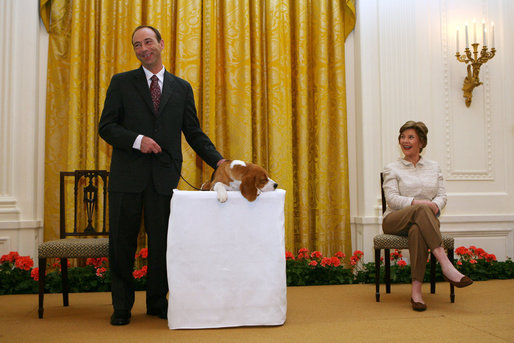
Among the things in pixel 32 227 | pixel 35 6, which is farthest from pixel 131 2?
pixel 32 227

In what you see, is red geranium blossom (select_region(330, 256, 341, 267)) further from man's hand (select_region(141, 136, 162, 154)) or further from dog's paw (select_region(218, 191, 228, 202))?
man's hand (select_region(141, 136, 162, 154))

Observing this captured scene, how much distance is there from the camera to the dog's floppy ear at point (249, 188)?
233cm

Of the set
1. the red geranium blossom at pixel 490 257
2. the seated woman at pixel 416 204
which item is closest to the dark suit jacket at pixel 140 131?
the seated woman at pixel 416 204

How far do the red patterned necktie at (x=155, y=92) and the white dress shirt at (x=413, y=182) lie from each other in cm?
162

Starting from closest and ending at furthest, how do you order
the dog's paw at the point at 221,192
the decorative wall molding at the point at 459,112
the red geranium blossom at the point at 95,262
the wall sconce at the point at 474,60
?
the dog's paw at the point at 221,192, the red geranium blossom at the point at 95,262, the wall sconce at the point at 474,60, the decorative wall molding at the point at 459,112

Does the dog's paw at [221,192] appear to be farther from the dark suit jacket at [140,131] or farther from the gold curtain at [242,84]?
the gold curtain at [242,84]

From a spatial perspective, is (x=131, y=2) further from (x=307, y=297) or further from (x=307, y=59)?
(x=307, y=297)

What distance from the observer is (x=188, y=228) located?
2.33 m

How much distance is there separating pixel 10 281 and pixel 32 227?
45 centimetres

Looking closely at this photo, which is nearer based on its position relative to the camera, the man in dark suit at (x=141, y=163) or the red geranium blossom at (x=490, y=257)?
the man in dark suit at (x=141, y=163)

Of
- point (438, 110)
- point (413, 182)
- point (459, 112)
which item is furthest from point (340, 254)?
point (459, 112)

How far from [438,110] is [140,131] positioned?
2.94 meters

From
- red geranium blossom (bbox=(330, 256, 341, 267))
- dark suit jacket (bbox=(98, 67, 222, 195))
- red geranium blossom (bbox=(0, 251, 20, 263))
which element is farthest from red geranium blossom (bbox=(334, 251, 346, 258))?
red geranium blossom (bbox=(0, 251, 20, 263))

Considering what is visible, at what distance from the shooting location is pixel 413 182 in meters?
3.17
